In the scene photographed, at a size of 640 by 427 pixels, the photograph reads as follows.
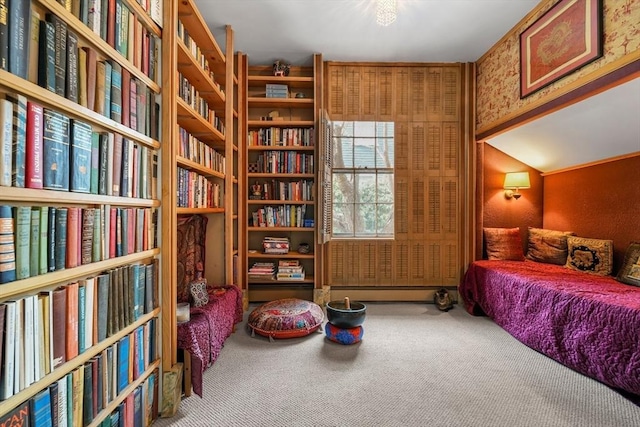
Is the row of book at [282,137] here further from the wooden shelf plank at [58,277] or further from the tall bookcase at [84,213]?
the wooden shelf plank at [58,277]

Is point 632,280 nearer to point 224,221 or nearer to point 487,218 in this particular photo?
point 487,218

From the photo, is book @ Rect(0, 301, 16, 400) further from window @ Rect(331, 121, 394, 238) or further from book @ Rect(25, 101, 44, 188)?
window @ Rect(331, 121, 394, 238)

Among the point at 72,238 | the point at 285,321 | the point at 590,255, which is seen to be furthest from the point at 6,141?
the point at 590,255

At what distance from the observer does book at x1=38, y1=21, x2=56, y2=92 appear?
0.91 meters

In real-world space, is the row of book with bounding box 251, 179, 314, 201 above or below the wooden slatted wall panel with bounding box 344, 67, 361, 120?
below

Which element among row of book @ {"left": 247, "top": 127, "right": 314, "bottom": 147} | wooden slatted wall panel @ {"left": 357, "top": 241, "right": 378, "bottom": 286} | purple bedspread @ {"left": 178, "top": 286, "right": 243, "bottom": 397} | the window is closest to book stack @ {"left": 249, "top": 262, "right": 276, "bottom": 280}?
purple bedspread @ {"left": 178, "top": 286, "right": 243, "bottom": 397}

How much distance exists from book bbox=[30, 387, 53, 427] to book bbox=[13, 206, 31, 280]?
39cm

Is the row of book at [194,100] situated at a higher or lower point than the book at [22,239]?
higher

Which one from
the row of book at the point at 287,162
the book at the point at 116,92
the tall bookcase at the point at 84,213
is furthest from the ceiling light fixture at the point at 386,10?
the book at the point at 116,92

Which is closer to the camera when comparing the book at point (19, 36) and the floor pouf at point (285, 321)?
the book at point (19, 36)

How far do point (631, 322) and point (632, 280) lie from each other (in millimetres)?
837

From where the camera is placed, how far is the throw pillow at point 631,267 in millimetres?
2227

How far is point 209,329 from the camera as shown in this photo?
6.51ft

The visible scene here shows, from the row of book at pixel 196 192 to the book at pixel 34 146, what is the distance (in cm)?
105
